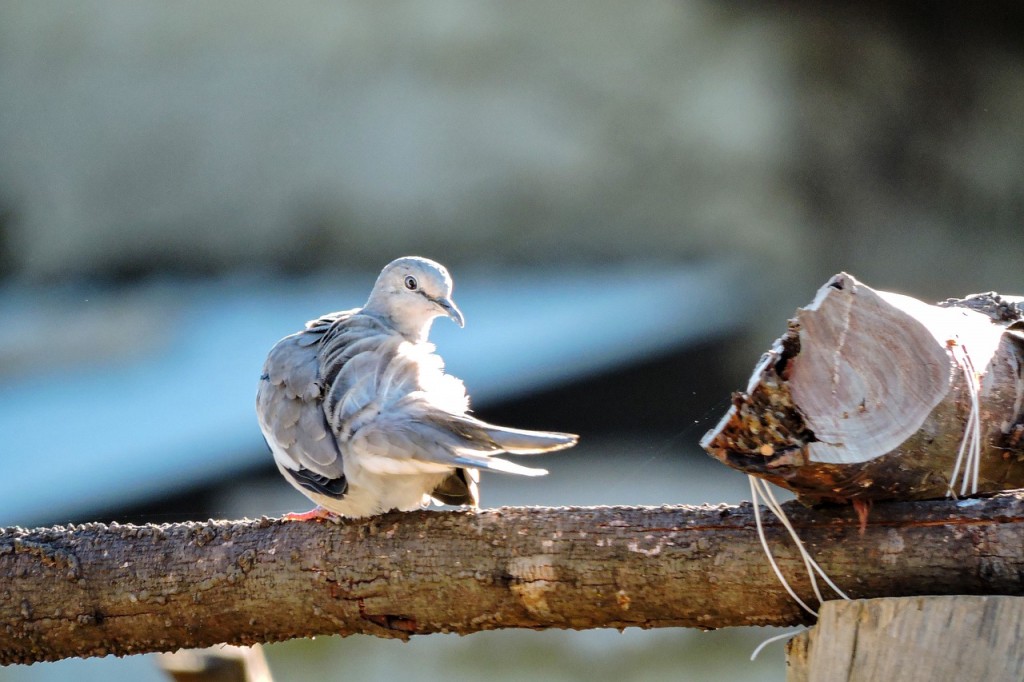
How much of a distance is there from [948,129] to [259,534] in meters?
2.80

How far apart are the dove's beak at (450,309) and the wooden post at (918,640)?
44.4 inches

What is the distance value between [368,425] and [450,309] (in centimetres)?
56

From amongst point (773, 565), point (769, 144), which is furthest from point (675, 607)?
point (769, 144)

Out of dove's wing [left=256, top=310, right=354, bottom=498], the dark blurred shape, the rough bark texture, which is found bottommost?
the dark blurred shape

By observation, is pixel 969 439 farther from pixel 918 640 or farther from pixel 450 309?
pixel 450 309

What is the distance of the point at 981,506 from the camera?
1.35m

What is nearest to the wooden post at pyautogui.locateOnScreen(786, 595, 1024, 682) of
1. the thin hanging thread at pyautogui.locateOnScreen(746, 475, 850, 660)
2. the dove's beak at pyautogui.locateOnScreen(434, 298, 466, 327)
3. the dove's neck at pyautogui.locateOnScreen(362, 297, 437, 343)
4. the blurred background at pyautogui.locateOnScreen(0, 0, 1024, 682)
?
the thin hanging thread at pyautogui.locateOnScreen(746, 475, 850, 660)

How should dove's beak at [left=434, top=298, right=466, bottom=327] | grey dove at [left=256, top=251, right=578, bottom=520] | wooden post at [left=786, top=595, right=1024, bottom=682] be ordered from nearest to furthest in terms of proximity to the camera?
1. wooden post at [left=786, top=595, right=1024, bottom=682]
2. grey dove at [left=256, top=251, right=578, bottom=520]
3. dove's beak at [left=434, top=298, right=466, bottom=327]

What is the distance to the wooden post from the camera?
1166 mm

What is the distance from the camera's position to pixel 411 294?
2289 mm

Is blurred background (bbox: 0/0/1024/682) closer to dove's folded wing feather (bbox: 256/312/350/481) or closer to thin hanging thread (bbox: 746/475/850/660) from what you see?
dove's folded wing feather (bbox: 256/312/350/481)

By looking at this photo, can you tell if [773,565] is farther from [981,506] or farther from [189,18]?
[189,18]

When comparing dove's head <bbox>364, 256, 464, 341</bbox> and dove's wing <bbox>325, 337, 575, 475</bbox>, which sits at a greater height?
dove's head <bbox>364, 256, 464, 341</bbox>

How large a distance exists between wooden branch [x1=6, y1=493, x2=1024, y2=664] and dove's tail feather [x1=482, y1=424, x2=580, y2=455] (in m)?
0.14
